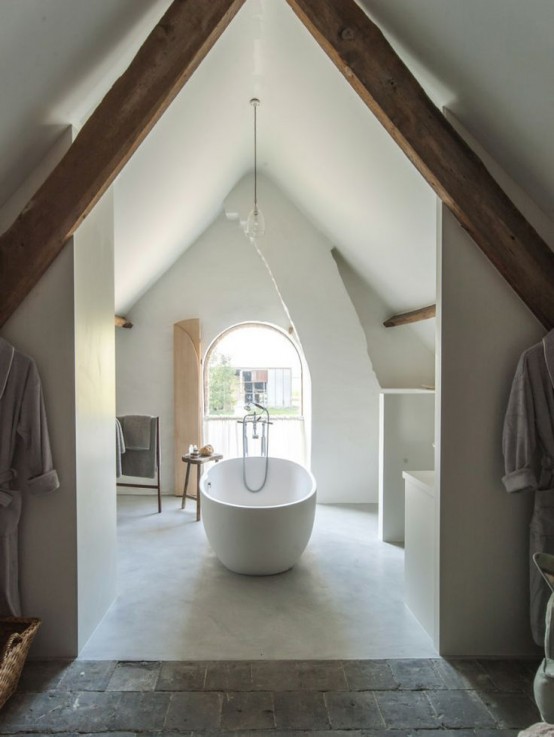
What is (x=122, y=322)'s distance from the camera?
5031mm

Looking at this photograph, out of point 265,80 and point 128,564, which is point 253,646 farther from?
point 265,80

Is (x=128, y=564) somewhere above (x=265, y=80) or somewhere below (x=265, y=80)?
below

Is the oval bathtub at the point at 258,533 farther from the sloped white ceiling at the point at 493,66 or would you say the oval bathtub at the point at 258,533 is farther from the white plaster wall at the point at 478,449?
the sloped white ceiling at the point at 493,66

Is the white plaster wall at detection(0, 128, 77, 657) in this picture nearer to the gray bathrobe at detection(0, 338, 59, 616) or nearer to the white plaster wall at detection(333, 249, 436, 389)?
the gray bathrobe at detection(0, 338, 59, 616)

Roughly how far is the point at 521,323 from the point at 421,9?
150 centimetres

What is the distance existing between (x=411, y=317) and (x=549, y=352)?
91.6 inches

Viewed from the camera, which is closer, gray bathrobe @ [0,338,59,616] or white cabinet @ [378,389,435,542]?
gray bathrobe @ [0,338,59,616]

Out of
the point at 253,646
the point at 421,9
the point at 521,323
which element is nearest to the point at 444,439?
the point at 521,323

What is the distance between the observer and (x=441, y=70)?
6.99ft

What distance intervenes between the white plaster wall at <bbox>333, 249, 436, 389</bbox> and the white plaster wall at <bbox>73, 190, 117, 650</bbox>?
10.4 ft

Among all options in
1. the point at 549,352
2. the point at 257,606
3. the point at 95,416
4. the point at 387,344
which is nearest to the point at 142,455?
the point at 95,416

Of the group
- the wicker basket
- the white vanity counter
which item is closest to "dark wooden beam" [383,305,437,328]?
the white vanity counter

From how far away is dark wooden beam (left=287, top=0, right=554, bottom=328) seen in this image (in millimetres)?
2115

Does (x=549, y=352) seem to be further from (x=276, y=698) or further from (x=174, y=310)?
(x=174, y=310)
